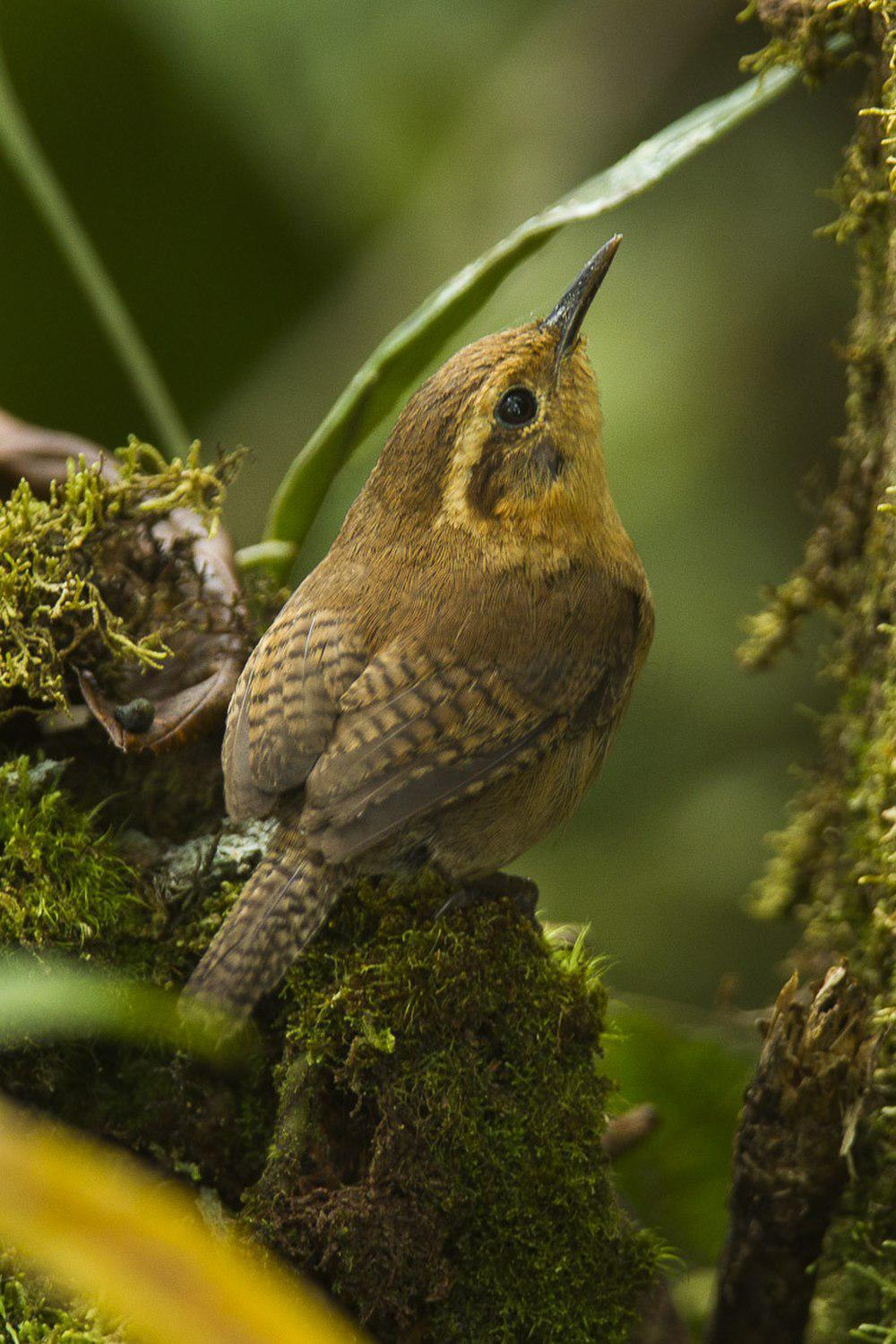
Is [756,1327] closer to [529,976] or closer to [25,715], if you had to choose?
[529,976]

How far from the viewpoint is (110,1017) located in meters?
1.99

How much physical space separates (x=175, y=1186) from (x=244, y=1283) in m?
1.05

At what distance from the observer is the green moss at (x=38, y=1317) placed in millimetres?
1864

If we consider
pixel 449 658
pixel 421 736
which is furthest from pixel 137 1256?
pixel 449 658

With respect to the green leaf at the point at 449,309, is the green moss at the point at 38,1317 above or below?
below

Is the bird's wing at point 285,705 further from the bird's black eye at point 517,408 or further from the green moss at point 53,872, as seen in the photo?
the bird's black eye at point 517,408

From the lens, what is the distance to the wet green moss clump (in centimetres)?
200

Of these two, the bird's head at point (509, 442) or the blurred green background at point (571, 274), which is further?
the blurred green background at point (571, 274)

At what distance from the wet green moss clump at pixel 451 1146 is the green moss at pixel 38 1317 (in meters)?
0.26

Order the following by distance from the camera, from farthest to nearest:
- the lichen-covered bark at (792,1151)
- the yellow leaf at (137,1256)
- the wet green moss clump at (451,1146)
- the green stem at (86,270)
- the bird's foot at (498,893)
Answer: the green stem at (86,270) → the bird's foot at (498,893) → the lichen-covered bark at (792,1151) → the wet green moss clump at (451,1146) → the yellow leaf at (137,1256)

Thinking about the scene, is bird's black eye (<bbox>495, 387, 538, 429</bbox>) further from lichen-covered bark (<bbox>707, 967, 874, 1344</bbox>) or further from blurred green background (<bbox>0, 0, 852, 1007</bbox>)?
blurred green background (<bbox>0, 0, 852, 1007</bbox>)

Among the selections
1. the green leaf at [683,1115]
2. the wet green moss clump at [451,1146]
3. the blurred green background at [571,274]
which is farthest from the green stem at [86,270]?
the green leaf at [683,1115]

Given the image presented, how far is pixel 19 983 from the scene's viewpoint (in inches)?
70.4

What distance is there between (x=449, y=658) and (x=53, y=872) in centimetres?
74
